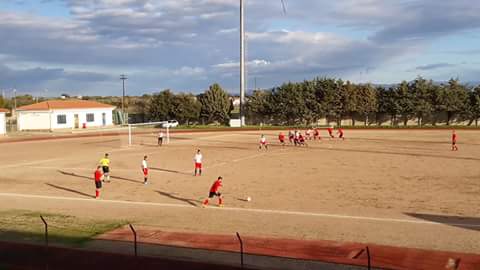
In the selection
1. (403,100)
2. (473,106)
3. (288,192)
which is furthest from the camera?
(403,100)

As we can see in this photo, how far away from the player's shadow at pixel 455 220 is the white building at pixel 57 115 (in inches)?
2636

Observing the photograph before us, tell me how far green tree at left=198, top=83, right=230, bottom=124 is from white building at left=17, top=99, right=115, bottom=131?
17255mm

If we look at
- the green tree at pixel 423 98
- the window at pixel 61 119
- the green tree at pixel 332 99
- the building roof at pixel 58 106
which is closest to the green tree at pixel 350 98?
Answer: the green tree at pixel 332 99

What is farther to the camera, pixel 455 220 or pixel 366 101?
pixel 366 101

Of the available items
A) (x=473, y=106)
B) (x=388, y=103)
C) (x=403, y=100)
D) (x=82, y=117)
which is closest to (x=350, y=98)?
(x=388, y=103)

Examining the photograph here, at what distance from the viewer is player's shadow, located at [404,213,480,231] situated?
54.7 feet

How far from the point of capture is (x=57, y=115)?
77500 millimetres

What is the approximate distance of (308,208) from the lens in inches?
804

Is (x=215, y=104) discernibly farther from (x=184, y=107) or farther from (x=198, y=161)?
(x=198, y=161)

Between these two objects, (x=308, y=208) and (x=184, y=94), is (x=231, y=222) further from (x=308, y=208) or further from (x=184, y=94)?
(x=184, y=94)

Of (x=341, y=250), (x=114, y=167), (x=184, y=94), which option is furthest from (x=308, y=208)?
(x=184, y=94)

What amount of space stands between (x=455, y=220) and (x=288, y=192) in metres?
8.03

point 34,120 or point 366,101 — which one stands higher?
point 366,101

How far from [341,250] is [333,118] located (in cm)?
7275
